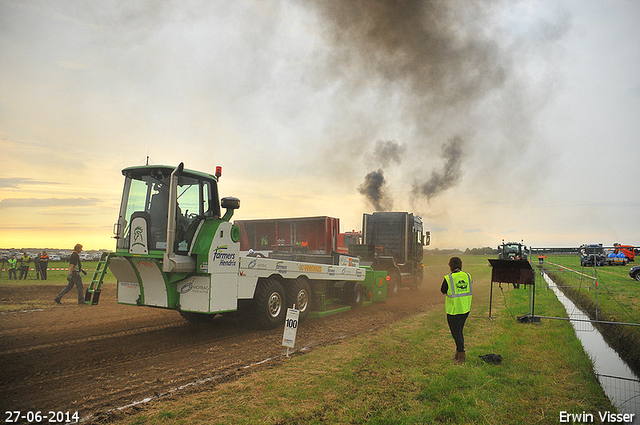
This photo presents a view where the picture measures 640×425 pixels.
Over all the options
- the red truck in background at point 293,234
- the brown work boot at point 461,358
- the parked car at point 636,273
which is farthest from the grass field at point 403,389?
the parked car at point 636,273

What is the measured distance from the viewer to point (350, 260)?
1317cm

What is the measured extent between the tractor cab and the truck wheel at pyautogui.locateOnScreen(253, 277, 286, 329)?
1.95 metres

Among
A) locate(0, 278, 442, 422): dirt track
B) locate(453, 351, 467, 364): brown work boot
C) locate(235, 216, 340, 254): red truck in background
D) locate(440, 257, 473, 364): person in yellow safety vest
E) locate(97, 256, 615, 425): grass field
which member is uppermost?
locate(235, 216, 340, 254): red truck in background

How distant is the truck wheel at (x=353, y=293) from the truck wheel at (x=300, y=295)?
8.05 feet

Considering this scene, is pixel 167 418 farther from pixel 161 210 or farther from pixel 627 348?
pixel 627 348

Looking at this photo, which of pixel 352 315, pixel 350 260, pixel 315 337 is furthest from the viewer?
pixel 350 260

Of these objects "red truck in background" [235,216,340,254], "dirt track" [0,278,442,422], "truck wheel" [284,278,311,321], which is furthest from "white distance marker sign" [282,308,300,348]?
"red truck in background" [235,216,340,254]

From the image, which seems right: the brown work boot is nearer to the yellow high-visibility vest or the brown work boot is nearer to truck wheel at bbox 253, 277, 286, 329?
the yellow high-visibility vest

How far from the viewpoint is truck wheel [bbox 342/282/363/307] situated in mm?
12859

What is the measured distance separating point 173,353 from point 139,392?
1.99 metres

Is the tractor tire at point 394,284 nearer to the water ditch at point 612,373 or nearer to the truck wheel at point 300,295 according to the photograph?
the water ditch at point 612,373

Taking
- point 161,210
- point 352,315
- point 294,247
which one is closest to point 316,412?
point 161,210

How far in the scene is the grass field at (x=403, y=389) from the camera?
455 cm

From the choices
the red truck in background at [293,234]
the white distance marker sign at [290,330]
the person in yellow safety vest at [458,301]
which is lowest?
the white distance marker sign at [290,330]
